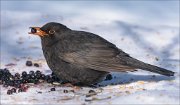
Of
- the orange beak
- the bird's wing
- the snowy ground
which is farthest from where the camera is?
the orange beak

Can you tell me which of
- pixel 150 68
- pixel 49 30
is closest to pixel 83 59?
pixel 49 30

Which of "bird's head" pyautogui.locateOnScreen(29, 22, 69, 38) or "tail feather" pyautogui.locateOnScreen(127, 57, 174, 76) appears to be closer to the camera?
"tail feather" pyautogui.locateOnScreen(127, 57, 174, 76)

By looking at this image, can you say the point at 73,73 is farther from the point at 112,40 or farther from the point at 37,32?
the point at 112,40

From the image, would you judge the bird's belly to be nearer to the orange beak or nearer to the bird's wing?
the bird's wing

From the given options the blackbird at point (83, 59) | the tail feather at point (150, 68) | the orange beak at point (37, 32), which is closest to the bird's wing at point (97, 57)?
the blackbird at point (83, 59)

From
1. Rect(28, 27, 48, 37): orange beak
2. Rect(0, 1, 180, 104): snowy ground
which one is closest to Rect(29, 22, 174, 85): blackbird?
Rect(28, 27, 48, 37): orange beak

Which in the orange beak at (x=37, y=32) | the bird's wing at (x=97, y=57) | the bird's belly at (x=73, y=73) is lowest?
the bird's belly at (x=73, y=73)

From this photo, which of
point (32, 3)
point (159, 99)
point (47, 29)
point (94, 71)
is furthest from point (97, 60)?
point (32, 3)

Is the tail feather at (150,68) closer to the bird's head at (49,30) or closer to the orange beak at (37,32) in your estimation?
the bird's head at (49,30)
